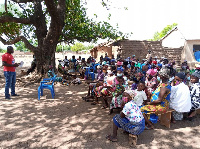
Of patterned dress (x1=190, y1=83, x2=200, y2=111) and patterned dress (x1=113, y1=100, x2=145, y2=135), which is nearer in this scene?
patterned dress (x1=113, y1=100, x2=145, y2=135)

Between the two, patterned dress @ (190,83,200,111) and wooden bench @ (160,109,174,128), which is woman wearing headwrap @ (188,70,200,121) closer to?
patterned dress @ (190,83,200,111)

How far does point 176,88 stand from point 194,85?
64 centimetres

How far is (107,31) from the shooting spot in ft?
37.8

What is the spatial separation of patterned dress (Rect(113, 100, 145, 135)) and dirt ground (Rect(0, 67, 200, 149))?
34cm

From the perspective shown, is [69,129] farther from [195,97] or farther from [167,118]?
[195,97]

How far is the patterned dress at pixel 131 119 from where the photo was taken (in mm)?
3240

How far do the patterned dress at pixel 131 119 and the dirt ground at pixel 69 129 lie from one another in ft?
1.12

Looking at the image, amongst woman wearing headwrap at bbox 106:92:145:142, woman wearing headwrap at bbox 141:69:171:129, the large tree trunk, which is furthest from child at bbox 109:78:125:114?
the large tree trunk

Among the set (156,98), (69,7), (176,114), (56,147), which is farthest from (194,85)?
(69,7)

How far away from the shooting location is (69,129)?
12.9 feet

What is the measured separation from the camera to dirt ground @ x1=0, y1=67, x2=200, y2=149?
3344 mm

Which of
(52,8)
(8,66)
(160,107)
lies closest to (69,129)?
(160,107)

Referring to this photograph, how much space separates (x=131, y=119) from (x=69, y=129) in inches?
61.0

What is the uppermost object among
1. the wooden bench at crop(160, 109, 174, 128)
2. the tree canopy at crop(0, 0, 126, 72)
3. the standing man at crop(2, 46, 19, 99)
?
the tree canopy at crop(0, 0, 126, 72)
